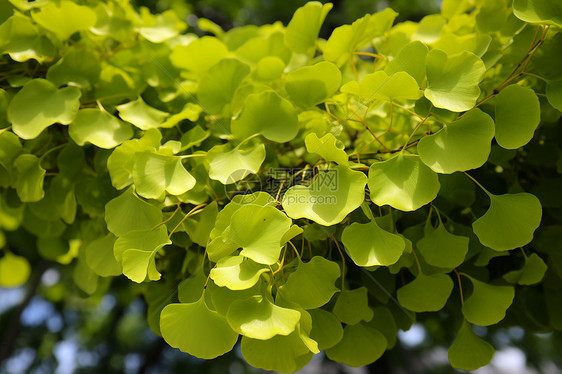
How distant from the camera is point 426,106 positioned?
1.30 ft

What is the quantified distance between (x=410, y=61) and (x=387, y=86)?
0.13ft

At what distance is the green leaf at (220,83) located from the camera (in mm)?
464

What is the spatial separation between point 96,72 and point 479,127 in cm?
40

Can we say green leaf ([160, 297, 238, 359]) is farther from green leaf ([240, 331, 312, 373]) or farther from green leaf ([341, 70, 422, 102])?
green leaf ([341, 70, 422, 102])

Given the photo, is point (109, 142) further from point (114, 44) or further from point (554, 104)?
point (554, 104)

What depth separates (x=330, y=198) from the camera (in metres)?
0.35

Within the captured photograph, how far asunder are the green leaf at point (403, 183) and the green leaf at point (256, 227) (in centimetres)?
8

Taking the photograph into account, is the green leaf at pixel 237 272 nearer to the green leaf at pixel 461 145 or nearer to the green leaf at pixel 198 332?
the green leaf at pixel 198 332

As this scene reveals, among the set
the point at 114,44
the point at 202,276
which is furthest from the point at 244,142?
the point at 114,44

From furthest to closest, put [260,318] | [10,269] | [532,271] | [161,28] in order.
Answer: [10,269] → [161,28] → [532,271] → [260,318]

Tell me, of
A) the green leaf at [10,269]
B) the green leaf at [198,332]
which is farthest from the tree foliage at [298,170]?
the green leaf at [10,269]

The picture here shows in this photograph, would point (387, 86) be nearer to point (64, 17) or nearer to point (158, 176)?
point (158, 176)

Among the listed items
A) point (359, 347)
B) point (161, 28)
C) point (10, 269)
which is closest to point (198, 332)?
point (359, 347)

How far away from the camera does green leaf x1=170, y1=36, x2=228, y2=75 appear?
51 centimetres
